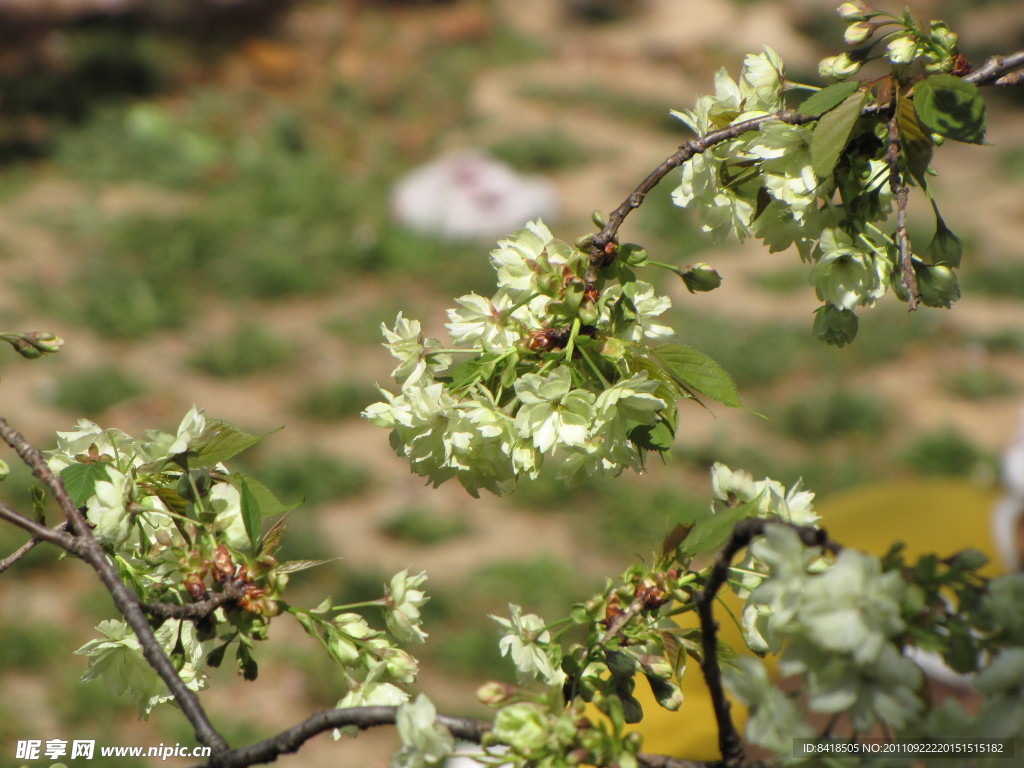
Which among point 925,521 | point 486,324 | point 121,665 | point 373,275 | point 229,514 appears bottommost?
point 373,275

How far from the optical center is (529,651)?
3.03 feet

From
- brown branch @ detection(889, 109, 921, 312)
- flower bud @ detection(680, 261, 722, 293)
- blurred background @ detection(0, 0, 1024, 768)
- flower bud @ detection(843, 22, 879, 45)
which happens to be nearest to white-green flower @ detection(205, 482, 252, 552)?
flower bud @ detection(680, 261, 722, 293)

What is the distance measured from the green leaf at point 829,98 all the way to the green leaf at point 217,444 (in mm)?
545

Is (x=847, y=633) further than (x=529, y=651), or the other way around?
(x=529, y=651)

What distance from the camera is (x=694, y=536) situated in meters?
0.82

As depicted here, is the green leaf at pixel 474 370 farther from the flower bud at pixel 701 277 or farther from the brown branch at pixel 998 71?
the brown branch at pixel 998 71

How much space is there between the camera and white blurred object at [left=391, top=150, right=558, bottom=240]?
493cm

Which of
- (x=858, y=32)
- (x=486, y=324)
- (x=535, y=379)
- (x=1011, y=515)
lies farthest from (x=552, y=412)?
(x=1011, y=515)

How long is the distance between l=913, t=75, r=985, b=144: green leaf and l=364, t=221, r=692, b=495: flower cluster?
259 mm

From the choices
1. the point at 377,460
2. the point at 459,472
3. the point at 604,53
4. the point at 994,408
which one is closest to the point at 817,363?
the point at 994,408

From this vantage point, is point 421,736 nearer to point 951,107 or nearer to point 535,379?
point 535,379

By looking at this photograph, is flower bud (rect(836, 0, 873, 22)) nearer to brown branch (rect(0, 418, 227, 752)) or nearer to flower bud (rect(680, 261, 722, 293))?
flower bud (rect(680, 261, 722, 293))

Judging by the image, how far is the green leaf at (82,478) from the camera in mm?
886

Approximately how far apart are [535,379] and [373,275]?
153 inches
